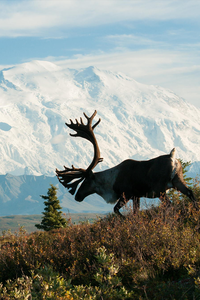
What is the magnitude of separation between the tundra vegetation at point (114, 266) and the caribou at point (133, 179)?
5.07 feet

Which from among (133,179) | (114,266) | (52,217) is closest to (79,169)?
(133,179)

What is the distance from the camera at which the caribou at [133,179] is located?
36.6 ft

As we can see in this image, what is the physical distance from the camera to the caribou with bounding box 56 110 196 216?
11156mm

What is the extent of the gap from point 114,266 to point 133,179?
4.67 meters

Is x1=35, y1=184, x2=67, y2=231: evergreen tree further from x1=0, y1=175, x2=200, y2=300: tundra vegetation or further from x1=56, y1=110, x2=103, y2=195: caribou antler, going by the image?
x1=0, y1=175, x2=200, y2=300: tundra vegetation

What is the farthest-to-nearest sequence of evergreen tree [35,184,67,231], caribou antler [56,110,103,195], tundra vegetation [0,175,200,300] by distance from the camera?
evergreen tree [35,184,67,231]
caribou antler [56,110,103,195]
tundra vegetation [0,175,200,300]

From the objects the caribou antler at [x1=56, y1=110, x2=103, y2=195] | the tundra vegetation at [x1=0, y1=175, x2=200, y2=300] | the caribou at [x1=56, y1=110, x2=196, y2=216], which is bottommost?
the tundra vegetation at [x1=0, y1=175, x2=200, y2=300]

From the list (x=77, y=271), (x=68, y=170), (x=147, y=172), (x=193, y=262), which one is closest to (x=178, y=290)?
(x=193, y=262)

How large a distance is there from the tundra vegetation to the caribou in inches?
60.9

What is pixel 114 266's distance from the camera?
750 centimetres

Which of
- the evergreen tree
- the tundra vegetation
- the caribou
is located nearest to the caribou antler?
the caribou

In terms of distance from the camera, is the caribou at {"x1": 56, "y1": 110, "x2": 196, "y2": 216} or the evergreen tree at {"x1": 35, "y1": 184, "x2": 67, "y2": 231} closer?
the caribou at {"x1": 56, "y1": 110, "x2": 196, "y2": 216}

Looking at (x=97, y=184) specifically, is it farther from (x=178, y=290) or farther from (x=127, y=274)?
(x=178, y=290)

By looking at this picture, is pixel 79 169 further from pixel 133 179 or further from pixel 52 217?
pixel 52 217
